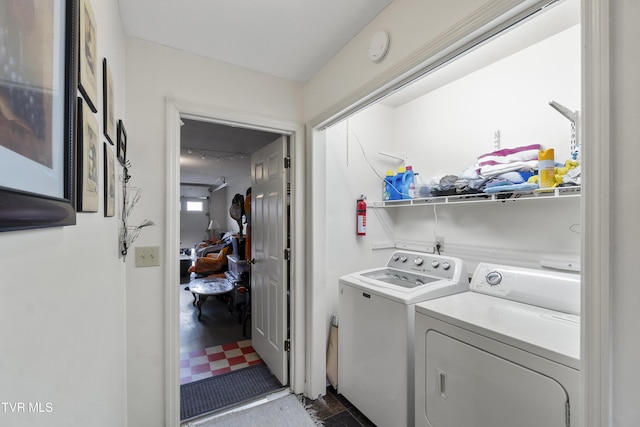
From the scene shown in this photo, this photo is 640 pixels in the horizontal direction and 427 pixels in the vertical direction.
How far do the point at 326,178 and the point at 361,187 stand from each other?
0.40 m

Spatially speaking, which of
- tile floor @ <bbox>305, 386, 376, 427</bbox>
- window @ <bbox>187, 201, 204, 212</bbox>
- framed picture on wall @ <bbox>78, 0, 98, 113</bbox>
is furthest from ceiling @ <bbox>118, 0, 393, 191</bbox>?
window @ <bbox>187, 201, 204, 212</bbox>

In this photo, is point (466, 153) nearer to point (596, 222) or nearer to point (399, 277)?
point (399, 277)

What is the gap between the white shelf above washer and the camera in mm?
1490

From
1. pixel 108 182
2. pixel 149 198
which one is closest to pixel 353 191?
pixel 149 198

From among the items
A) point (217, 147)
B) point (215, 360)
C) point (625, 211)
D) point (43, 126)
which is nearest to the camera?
point (43, 126)

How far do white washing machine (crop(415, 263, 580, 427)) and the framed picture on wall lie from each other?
1629mm

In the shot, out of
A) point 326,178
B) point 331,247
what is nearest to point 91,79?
point 326,178

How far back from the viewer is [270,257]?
2.51m

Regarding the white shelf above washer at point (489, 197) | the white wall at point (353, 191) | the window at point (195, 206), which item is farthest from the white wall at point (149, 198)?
the window at point (195, 206)

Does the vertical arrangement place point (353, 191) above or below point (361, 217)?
above

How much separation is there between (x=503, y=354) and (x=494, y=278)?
65 cm

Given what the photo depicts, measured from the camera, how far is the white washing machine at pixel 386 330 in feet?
5.26

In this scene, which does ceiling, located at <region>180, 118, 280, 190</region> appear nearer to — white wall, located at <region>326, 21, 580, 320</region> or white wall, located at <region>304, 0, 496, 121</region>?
white wall, located at <region>326, 21, 580, 320</region>

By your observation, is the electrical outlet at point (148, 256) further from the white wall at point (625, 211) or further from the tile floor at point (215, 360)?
the white wall at point (625, 211)
